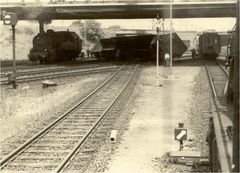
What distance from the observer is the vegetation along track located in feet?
33.2

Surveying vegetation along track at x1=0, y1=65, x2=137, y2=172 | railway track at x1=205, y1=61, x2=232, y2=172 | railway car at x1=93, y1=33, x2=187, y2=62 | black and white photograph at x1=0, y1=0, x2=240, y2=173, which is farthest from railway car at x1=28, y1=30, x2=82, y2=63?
railway track at x1=205, y1=61, x2=232, y2=172

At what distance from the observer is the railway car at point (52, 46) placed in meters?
48.0

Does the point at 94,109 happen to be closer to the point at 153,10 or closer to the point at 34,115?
the point at 34,115

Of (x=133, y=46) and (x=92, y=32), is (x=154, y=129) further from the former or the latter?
(x=92, y=32)

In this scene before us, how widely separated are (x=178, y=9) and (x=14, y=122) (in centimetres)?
3341

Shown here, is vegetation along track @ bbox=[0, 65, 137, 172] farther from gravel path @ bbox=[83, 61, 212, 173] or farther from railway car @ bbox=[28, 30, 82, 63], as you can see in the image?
railway car @ bbox=[28, 30, 82, 63]

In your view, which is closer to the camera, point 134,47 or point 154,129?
point 154,129

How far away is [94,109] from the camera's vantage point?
688 inches

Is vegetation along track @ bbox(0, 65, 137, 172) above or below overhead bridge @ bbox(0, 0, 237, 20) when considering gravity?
below

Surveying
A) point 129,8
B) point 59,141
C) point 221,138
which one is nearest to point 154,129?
point 59,141

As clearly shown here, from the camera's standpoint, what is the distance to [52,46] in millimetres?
48656

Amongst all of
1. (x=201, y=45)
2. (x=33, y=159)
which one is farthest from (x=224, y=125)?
(x=201, y=45)

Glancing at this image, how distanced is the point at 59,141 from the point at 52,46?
1461 inches

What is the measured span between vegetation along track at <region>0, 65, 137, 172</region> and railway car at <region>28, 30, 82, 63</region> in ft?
97.8
